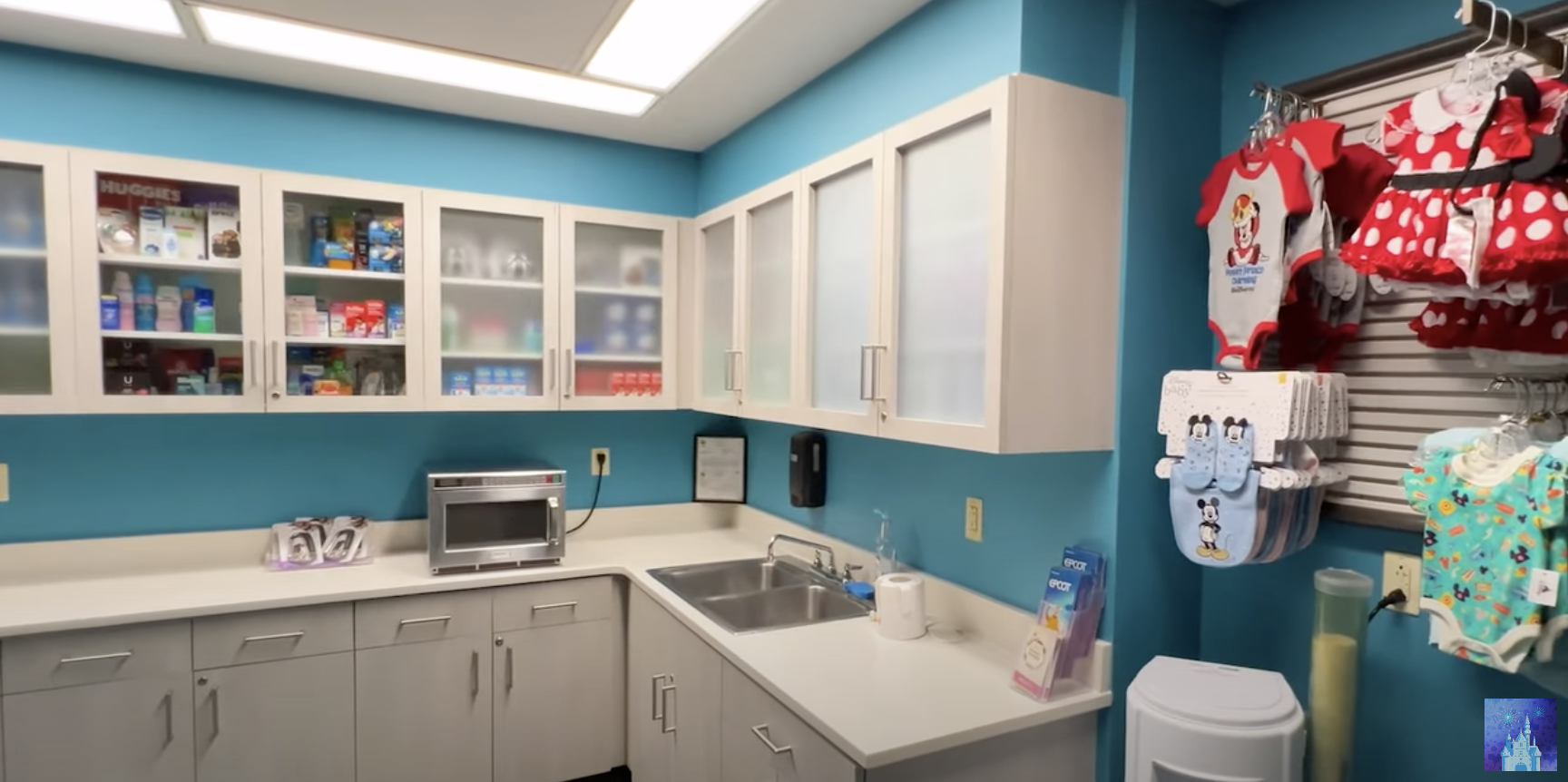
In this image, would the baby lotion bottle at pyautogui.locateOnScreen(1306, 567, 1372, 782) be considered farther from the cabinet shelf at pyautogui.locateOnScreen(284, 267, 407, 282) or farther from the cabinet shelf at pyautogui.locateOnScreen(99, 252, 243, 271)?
the cabinet shelf at pyautogui.locateOnScreen(99, 252, 243, 271)

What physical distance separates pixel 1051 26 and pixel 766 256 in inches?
44.6

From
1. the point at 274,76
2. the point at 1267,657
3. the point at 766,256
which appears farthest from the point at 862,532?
the point at 274,76

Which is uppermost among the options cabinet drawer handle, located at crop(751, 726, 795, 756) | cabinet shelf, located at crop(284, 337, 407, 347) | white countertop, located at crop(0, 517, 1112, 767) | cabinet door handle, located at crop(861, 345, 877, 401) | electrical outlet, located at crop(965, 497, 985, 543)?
cabinet shelf, located at crop(284, 337, 407, 347)

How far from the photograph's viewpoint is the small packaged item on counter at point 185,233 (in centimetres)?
245

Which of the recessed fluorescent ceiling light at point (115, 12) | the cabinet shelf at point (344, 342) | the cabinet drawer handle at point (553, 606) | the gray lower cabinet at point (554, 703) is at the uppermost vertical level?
the recessed fluorescent ceiling light at point (115, 12)

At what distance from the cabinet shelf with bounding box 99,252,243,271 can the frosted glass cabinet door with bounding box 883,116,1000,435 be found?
6.89ft

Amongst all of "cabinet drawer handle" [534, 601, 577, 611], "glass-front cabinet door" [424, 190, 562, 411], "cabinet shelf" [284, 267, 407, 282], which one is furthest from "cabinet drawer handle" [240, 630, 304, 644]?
"cabinet shelf" [284, 267, 407, 282]

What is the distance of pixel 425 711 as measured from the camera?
8.36 feet

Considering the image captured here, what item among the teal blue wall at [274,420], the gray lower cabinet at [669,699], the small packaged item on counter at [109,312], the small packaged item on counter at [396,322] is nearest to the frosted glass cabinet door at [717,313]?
the teal blue wall at [274,420]

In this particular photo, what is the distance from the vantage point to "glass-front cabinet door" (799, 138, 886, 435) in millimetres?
1985

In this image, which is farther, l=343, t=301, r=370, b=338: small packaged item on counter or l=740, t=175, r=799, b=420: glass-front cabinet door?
l=343, t=301, r=370, b=338: small packaged item on counter

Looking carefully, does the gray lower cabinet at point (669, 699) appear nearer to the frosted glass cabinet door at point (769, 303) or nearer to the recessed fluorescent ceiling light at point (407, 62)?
the frosted glass cabinet door at point (769, 303)

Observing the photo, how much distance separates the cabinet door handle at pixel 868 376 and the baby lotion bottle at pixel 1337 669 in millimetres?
1009

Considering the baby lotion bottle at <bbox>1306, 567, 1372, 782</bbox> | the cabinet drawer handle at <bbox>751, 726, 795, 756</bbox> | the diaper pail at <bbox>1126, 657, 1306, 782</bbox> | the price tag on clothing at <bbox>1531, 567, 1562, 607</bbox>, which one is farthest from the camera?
the cabinet drawer handle at <bbox>751, 726, 795, 756</bbox>
